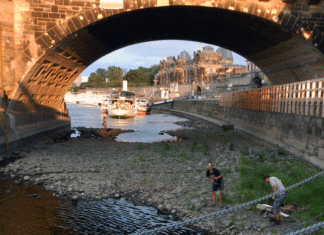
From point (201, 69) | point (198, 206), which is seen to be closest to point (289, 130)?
point (198, 206)

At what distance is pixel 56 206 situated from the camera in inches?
377

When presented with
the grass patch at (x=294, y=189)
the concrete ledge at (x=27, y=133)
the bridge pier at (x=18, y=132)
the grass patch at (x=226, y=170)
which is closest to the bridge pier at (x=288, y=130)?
the grass patch at (x=294, y=189)

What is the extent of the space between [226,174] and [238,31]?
1256 centimetres

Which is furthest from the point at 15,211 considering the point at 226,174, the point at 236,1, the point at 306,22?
the point at 306,22

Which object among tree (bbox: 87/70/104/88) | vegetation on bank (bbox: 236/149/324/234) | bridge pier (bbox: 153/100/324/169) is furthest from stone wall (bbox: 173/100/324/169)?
tree (bbox: 87/70/104/88)

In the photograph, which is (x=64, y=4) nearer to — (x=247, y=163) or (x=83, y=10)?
(x=83, y=10)

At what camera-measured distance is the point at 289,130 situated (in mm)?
16250

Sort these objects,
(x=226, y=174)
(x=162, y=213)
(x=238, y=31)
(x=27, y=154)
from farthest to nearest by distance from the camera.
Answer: (x=238, y=31) < (x=27, y=154) < (x=226, y=174) < (x=162, y=213)

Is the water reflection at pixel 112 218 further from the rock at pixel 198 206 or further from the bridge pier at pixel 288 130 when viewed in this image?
the bridge pier at pixel 288 130

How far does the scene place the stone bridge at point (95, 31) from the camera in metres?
17.0

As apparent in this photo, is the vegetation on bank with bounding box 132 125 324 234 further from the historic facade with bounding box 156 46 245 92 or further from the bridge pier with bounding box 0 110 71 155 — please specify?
the historic facade with bounding box 156 46 245 92

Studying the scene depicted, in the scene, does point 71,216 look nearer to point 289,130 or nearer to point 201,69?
point 289,130

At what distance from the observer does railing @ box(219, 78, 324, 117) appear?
13.1m

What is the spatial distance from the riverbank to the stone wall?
777 millimetres
